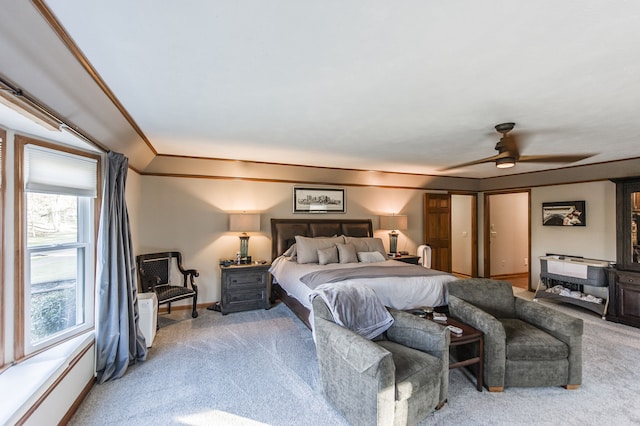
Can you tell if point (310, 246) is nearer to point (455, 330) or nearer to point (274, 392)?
point (274, 392)

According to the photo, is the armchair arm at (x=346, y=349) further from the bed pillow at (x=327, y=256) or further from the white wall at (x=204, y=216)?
the white wall at (x=204, y=216)

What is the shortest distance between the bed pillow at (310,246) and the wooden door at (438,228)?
2.73 m

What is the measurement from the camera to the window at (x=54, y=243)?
226 cm

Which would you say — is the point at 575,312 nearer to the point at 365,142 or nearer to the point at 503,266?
the point at 503,266

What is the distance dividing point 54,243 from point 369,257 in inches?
157

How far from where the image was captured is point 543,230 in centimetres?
597

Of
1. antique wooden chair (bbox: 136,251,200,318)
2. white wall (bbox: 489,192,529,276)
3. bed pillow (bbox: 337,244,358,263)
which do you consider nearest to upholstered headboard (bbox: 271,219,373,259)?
bed pillow (bbox: 337,244,358,263)

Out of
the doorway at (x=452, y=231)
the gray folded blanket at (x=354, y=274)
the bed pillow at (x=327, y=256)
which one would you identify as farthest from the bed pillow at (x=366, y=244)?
the doorway at (x=452, y=231)

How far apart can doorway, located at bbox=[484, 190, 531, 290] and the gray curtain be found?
7.23 m

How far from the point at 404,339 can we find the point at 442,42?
7.38 ft

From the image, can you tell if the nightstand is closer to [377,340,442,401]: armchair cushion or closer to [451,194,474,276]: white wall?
[451,194,474,276]: white wall

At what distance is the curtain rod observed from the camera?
60.6 inches

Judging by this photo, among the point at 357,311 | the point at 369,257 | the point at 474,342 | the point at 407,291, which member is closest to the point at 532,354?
the point at 474,342

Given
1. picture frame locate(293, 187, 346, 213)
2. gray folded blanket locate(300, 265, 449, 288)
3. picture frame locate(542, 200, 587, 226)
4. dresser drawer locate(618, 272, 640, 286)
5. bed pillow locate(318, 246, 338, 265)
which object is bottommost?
dresser drawer locate(618, 272, 640, 286)
